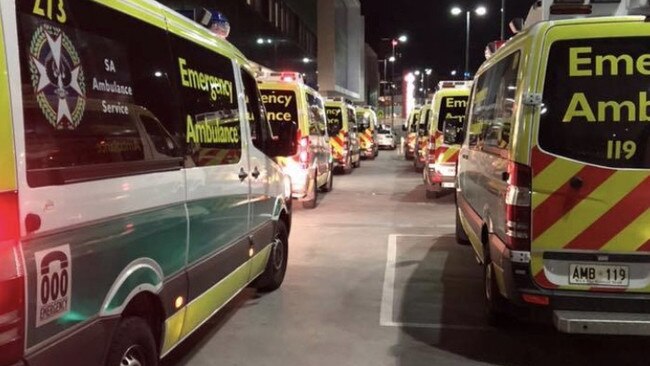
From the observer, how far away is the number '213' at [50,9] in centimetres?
289

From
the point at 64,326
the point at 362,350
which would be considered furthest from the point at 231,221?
the point at 64,326

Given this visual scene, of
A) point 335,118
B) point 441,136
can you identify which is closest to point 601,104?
point 441,136

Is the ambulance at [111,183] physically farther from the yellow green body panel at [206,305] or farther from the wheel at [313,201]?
the wheel at [313,201]

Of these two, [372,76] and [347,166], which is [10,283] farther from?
[372,76]

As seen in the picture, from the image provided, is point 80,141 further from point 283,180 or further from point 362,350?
point 283,180

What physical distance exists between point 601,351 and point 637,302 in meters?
0.98

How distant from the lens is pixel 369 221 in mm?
11734

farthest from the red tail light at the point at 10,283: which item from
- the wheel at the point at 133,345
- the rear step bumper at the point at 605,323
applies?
the rear step bumper at the point at 605,323

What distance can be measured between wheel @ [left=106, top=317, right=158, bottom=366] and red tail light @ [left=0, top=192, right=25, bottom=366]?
0.82 metres

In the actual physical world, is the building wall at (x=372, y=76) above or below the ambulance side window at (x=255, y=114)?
above

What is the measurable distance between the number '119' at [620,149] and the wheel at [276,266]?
11.1ft

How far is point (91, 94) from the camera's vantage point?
3.32 meters

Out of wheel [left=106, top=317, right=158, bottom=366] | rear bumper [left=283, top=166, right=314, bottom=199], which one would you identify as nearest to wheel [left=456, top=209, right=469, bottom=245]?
rear bumper [left=283, top=166, right=314, bottom=199]

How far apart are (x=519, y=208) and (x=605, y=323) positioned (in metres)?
0.89
